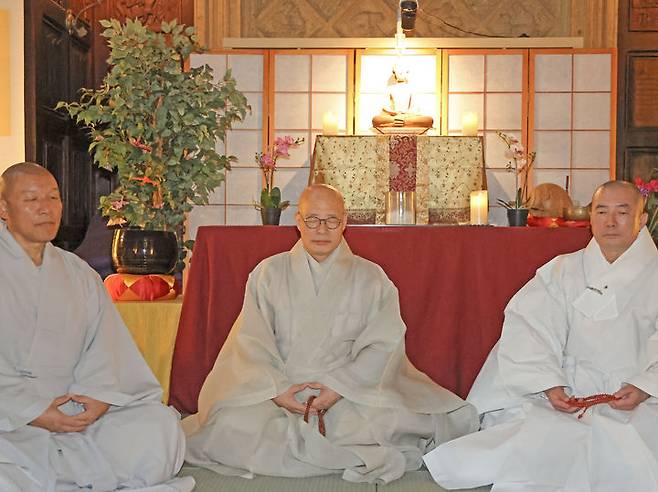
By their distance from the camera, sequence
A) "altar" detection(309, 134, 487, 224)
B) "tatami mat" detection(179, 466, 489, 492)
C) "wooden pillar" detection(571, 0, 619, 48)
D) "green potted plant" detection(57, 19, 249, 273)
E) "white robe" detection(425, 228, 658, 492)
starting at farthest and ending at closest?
"wooden pillar" detection(571, 0, 619, 48) < "altar" detection(309, 134, 487, 224) < "green potted plant" detection(57, 19, 249, 273) < "tatami mat" detection(179, 466, 489, 492) < "white robe" detection(425, 228, 658, 492)

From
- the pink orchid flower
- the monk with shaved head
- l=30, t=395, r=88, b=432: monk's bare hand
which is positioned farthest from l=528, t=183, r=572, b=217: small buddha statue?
l=30, t=395, r=88, b=432: monk's bare hand

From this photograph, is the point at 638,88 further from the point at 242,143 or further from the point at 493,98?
the point at 242,143

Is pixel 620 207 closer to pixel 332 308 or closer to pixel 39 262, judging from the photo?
pixel 332 308

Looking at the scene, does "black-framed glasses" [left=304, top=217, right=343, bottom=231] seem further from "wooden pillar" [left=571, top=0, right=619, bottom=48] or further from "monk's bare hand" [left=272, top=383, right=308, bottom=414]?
"wooden pillar" [left=571, top=0, right=619, bottom=48]

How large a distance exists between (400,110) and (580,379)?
4.17 m

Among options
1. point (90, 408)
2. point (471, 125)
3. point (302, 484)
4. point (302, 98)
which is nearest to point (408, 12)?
point (471, 125)

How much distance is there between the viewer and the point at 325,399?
3.31 metres

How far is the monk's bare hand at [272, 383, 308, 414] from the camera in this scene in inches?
130

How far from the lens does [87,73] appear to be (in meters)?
7.68

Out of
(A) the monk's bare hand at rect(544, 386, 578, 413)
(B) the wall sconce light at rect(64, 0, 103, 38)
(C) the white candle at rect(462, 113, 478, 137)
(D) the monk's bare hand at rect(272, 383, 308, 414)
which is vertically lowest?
(D) the monk's bare hand at rect(272, 383, 308, 414)

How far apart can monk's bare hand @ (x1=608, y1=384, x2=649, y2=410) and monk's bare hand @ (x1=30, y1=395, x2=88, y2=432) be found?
1809 millimetres

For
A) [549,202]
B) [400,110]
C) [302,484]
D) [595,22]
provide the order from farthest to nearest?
[595,22], [400,110], [549,202], [302,484]

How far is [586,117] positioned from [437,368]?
13.9ft

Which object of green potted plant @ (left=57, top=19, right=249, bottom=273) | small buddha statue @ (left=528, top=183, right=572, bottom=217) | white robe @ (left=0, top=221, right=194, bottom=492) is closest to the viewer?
white robe @ (left=0, top=221, right=194, bottom=492)
